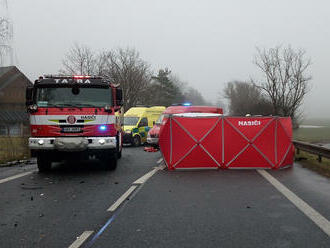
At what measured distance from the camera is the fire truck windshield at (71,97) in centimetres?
922

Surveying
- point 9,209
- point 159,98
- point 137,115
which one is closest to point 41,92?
point 9,209

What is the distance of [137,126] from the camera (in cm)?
2056

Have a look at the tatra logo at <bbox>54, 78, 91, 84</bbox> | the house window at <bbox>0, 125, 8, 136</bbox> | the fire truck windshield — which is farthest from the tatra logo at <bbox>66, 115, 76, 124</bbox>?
the house window at <bbox>0, 125, 8, 136</bbox>

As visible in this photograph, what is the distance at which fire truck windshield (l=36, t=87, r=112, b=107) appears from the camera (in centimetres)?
922

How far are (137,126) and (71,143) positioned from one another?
11.7m

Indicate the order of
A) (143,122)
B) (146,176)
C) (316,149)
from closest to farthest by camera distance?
(146,176)
(316,149)
(143,122)

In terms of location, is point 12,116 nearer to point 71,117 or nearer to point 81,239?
point 71,117

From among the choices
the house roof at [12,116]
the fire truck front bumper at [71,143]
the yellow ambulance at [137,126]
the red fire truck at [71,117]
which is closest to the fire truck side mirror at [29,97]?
the red fire truck at [71,117]

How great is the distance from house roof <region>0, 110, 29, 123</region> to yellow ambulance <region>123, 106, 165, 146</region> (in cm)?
3084

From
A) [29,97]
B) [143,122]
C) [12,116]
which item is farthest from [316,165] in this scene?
[12,116]

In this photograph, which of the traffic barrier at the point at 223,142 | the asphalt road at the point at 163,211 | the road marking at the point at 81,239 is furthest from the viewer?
the traffic barrier at the point at 223,142

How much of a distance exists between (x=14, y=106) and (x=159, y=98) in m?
33.9

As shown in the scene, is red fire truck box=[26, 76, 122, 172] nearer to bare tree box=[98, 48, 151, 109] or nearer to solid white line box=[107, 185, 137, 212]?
solid white line box=[107, 185, 137, 212]

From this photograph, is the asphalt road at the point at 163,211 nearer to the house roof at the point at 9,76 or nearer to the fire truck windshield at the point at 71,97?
the fire truck windshield at the point at 71,97
